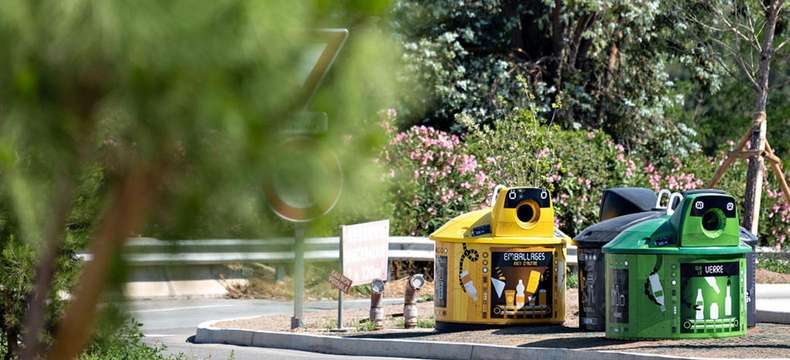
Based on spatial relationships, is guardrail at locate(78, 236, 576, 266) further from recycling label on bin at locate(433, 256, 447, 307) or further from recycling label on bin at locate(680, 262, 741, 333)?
recycling label on bin at locate(433, 256, 447, 307)

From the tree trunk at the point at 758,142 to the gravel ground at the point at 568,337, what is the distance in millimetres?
6461

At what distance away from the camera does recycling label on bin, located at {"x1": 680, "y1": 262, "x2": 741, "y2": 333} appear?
39.1 feet

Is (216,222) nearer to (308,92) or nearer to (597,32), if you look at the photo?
(308,92)

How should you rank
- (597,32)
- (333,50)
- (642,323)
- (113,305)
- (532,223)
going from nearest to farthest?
(333,50), (113,305), (642,323), (532,223), (597,32)

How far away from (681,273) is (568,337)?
145 centimetres

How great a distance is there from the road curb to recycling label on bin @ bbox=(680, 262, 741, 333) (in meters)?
1.02

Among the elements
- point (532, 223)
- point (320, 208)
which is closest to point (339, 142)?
point (320, 208)

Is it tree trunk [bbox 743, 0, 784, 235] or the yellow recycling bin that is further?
tree trunk [bbox 743, 0, 784, 235]

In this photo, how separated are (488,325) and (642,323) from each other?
206 cm

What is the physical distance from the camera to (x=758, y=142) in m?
21.5

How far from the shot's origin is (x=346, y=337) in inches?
537

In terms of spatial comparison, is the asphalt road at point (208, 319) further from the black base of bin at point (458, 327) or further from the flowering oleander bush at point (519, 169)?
the flowering oleander bush at point (519, 169)

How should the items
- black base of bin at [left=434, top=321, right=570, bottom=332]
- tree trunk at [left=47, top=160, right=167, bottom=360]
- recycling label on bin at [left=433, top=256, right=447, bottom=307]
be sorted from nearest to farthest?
1. tree trunk at [left=47, top=160, right=167, bottom=360]
2. black base of bin at [left=434, top=321, right=570, bottom=332]
3. recycling label on bin at [left=433, top=256, right=447, bottom=307]

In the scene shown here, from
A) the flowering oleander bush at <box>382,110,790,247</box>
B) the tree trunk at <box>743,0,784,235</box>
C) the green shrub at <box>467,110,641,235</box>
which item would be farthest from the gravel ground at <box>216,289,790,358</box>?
the tree trunk at <box>743,0,784,235</box>
